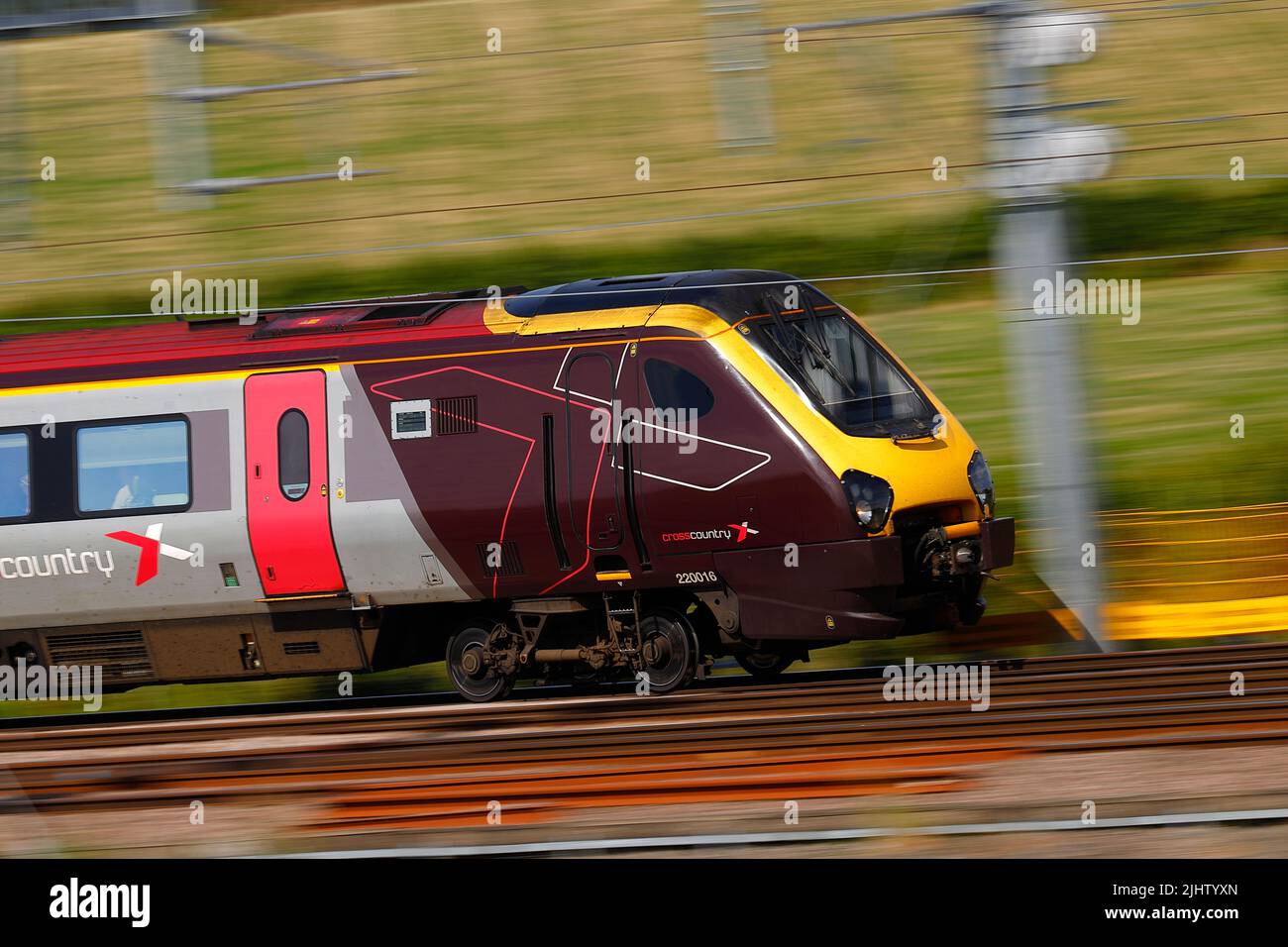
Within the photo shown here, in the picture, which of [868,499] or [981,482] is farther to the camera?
[981,482]

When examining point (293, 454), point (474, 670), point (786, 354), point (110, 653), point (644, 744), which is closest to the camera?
point (644, 744)

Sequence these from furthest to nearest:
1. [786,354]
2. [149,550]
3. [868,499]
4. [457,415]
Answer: [149,550] → [457,415] → [786,354] → [868,499]

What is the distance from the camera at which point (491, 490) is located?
12.9m

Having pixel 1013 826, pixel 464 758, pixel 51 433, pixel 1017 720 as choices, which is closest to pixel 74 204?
pixel 51 433

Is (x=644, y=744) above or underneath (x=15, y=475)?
underneath

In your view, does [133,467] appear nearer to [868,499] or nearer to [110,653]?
[110,653]

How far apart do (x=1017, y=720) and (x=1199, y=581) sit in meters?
5.85

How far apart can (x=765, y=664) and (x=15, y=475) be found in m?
6.42

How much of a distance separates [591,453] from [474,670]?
2157 mm

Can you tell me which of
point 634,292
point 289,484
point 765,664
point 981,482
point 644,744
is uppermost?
point 634,292

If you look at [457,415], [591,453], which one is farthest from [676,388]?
[457,415]

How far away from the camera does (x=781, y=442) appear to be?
12.1 m

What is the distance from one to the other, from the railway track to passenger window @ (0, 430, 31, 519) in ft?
6.36

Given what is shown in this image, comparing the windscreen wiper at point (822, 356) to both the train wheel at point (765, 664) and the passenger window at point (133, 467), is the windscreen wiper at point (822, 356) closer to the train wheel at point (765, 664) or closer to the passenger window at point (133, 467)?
the train wheel at point (765, 664)
